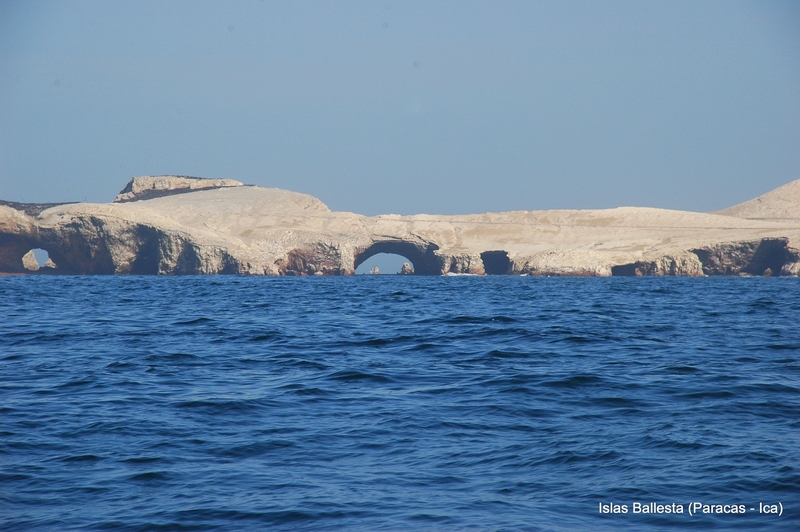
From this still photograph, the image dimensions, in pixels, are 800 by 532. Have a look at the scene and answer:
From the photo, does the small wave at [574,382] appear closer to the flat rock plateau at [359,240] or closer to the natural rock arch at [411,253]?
the flat rock plateau at [359,240]

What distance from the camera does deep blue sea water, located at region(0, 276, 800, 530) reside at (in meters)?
5.91

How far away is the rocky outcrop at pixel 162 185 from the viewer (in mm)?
112938

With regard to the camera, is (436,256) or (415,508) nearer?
(415,508)

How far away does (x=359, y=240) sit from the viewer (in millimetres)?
86500

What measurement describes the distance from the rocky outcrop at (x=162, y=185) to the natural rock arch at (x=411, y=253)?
31593 millimetres

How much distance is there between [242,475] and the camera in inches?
262

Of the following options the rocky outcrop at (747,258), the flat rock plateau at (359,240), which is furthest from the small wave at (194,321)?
the rocky outcrop at (747,258)

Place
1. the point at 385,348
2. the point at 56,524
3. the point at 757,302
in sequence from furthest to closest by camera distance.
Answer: the point at 757,302
the point at 385,348
the point at 56,524

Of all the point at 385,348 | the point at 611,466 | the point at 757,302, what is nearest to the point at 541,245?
the point at 757,302

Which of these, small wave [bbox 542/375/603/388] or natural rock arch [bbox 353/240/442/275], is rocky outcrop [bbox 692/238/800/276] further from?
small wave [bbox 542/375/603/388]

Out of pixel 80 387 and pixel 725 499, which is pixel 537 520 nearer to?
pixel 725 499

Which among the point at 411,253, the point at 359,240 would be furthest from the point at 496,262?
the point at 359,240

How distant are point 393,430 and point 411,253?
84942mm

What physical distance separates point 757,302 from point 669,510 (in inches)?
1003
